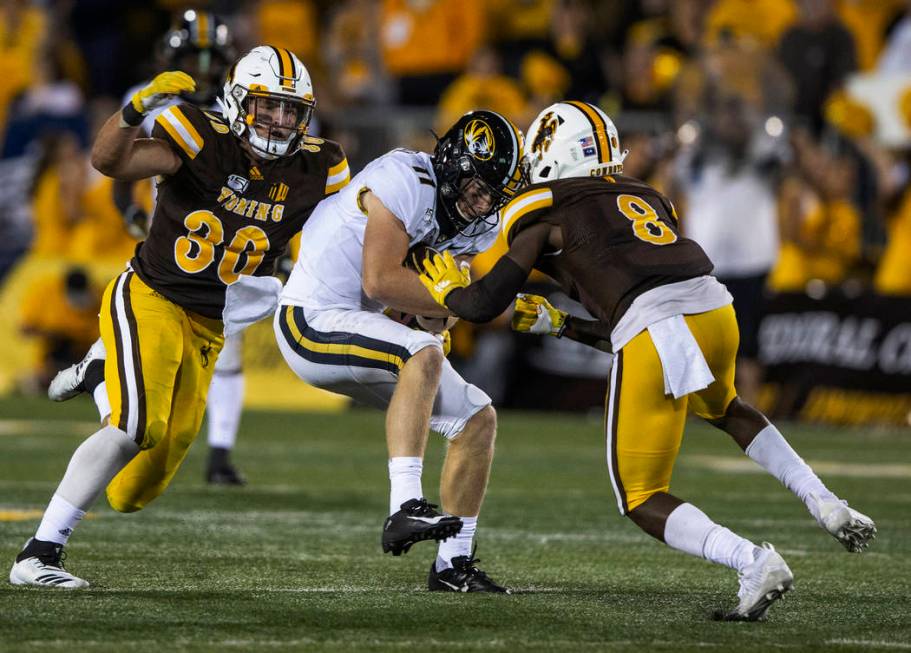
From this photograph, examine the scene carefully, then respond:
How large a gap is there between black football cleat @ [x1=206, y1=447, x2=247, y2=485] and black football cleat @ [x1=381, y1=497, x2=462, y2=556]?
3.42 m

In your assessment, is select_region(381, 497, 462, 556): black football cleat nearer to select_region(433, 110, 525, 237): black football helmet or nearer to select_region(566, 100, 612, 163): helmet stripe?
select_region(433, 110, 525, 237): black football helmet

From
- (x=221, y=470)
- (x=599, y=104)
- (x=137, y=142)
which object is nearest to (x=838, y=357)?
(x=599, y=104)

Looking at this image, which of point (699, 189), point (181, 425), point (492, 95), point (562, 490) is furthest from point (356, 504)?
point (492, 95)

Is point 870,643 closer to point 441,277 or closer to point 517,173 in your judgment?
point 441,277

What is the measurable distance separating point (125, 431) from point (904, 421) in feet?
25.2

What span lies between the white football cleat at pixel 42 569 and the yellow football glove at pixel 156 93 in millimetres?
1313

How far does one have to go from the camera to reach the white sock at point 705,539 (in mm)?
4273

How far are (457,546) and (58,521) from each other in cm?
122

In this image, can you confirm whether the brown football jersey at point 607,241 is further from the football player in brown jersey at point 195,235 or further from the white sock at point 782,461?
the football player in brown jersey at point 195,235

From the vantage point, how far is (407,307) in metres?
4.88

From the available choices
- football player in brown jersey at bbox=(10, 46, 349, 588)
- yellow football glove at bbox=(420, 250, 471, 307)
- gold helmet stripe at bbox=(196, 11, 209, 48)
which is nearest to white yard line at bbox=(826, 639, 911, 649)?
yellow football glove at bbox=(420, 250, 471, 307)

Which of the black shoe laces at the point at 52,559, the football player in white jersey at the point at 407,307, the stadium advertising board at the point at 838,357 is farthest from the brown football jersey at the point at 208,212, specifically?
the stadium advertising board at the point at 838,357

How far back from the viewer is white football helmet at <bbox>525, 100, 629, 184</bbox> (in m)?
4.80

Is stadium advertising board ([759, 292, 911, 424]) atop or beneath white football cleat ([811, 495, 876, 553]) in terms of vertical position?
atop
